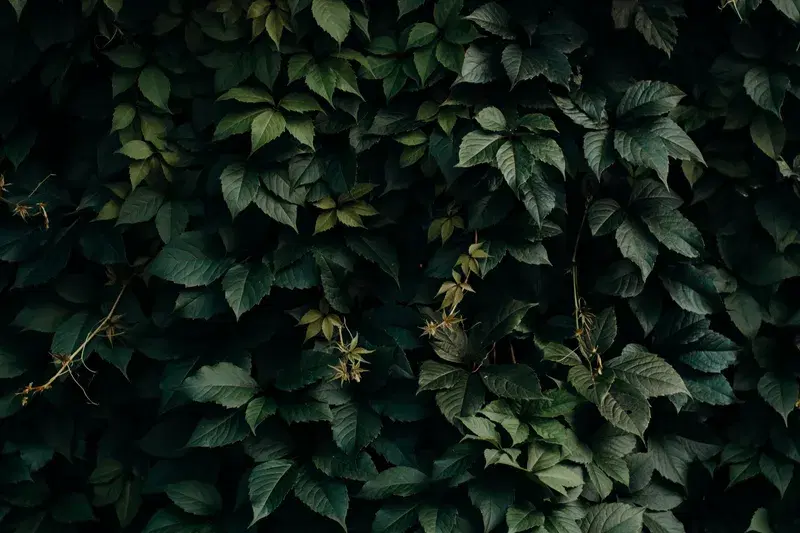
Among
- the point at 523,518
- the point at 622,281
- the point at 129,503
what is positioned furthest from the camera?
the point at 129,503

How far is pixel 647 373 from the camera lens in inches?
105

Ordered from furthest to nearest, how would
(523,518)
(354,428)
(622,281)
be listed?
(622,281) → (354,428) → (523,518)

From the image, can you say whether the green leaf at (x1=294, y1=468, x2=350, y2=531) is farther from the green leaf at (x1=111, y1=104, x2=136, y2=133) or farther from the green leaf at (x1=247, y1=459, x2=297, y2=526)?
the green leaf at (x1=111, y1=104, x2=136, y2=133)

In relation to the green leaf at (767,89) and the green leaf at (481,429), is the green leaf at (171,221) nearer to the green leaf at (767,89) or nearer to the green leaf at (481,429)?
the green leaf at (481,429)

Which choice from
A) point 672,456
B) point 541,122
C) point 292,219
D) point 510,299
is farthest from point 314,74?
point 672,456

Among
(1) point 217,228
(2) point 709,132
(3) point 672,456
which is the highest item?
(2) point 709,132

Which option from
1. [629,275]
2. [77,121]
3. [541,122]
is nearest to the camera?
[541,122]

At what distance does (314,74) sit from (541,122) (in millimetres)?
657

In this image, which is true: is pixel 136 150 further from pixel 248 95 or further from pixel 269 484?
pixel 269 484

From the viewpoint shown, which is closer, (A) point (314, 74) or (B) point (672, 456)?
(A) point (314, 74)

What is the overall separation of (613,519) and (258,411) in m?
1.07

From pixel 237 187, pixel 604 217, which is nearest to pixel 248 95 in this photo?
pixel 237 187

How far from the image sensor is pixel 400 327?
2.76m

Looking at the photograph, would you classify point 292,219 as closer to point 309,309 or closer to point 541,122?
point 309,309
